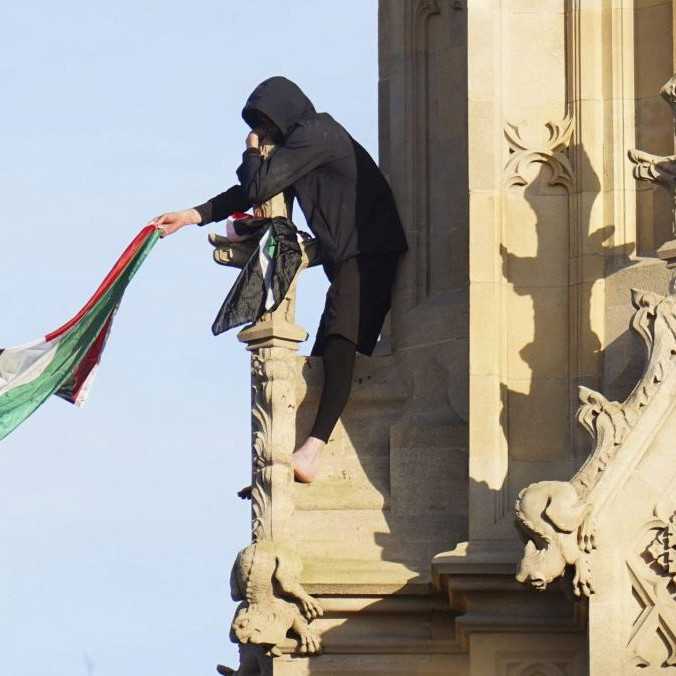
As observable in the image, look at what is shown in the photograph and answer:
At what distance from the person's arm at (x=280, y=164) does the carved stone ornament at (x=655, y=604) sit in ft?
14.1

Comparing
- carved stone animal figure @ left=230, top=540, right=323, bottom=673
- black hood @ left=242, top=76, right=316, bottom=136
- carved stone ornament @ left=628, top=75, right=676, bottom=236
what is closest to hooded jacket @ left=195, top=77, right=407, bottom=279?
black hood @ left=242, top=76, right=316, bottom=136

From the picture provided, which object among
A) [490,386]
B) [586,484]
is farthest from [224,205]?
[586,484]

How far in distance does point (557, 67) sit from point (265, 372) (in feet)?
9.26

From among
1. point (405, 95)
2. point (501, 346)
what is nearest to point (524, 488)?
point (501, 346)

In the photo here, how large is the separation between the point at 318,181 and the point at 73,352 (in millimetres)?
2073

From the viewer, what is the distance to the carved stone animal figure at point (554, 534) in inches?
1233

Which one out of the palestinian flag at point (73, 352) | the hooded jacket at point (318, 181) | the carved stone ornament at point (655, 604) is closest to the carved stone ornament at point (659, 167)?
the carved stone ornament at point (655, 604)

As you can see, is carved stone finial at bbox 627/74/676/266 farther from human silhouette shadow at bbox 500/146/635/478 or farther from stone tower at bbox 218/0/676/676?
human silhouette shadow at bbox 500/146/635/478

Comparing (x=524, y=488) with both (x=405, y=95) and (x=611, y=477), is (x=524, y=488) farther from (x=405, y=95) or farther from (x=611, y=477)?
(x=405, y=95)

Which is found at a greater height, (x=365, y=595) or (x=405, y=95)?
(x=405, y=95)

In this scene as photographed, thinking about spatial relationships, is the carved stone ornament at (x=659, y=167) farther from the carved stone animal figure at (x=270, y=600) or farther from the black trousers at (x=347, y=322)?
the carved stone animal figure at (x=270, y=600)

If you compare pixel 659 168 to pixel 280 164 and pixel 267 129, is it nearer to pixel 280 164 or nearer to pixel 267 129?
pixel 280 164

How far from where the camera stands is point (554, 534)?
31344mm

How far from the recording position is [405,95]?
116 ft
